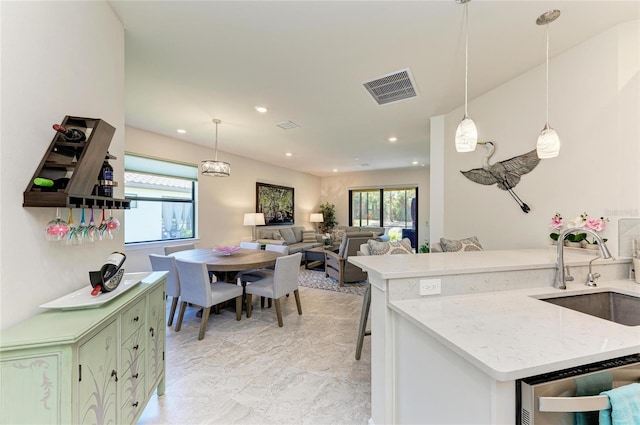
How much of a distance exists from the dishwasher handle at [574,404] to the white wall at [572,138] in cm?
192

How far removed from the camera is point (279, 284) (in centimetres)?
314

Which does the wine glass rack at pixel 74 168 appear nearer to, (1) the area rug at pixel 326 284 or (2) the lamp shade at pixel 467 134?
(2) the lamp shade at pixel 467 134

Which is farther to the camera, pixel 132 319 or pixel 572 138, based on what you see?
pixel 572 138

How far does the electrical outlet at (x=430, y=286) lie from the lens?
1417 millimetres

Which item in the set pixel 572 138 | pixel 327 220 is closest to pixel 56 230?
pixel 572 138

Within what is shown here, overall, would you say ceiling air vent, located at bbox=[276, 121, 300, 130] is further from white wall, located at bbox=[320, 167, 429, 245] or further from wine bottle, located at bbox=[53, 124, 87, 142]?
white wall, located at bbox=[320, 167, 429, 245]

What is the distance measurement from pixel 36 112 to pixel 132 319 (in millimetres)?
1118

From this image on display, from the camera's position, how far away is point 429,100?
10.7 ft

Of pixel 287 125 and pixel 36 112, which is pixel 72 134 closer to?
pixel 36 112

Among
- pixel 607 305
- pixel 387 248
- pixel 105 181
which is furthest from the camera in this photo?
pixel 387 248

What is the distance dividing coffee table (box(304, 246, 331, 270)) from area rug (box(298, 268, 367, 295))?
1.96 feet

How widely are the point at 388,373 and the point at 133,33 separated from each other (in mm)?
2984

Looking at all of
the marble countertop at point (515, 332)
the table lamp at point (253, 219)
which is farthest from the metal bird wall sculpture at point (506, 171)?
the table lamp at point (253, 219)

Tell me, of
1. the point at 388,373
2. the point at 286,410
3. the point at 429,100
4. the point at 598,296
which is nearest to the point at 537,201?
the point at 598,296
